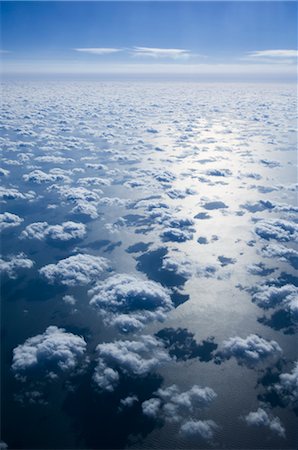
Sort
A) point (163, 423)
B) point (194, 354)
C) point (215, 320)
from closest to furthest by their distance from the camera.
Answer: point (163, 423) < point (194, 354) < point (215, 320)

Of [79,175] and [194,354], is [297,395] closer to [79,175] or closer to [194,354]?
[194,354]

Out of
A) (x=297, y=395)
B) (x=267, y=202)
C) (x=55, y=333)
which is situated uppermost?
(x=267, y=202)

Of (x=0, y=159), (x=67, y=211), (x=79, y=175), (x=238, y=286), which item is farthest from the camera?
(x=0, y=159)

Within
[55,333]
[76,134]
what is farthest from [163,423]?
[76,134]

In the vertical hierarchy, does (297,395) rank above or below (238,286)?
below

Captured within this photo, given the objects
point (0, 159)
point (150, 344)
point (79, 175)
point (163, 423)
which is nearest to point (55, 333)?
point (150, 344)

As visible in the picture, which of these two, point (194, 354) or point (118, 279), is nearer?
point (194, 354)

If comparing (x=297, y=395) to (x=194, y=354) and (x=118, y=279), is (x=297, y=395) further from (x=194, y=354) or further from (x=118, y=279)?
(x=118, y=279)
